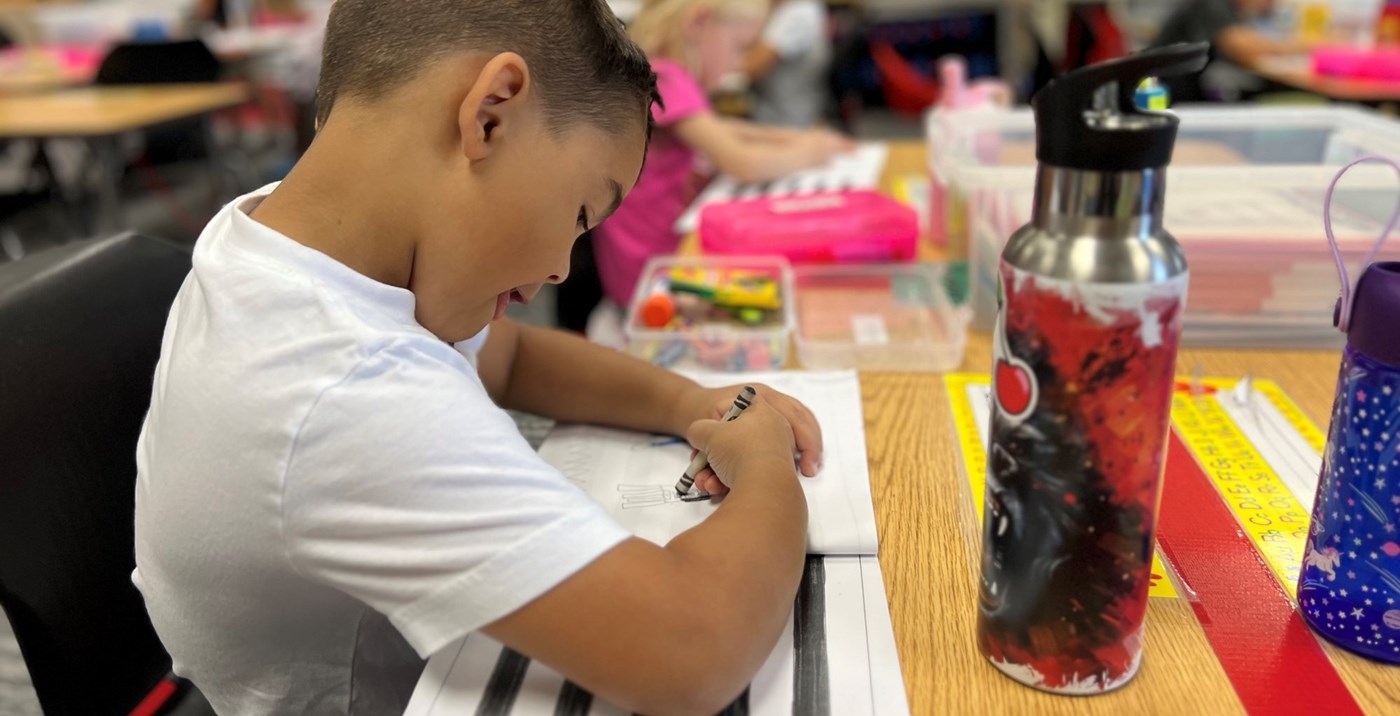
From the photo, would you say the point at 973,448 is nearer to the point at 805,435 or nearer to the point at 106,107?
the point at 805,435

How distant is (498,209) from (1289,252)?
2.46ft

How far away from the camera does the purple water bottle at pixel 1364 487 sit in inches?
18.4

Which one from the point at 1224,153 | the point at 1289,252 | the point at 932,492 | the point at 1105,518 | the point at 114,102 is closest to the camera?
the point at 1105,518

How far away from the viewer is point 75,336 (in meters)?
0.71

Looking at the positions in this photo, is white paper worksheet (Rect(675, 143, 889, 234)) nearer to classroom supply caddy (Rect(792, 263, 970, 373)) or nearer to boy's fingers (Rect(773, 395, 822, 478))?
classroom supply caddy (Rect(792, 263, 970, 373))

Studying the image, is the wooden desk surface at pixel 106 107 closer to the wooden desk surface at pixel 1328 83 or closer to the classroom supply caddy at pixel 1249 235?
the classroom supply caddy at pixel 1249 235

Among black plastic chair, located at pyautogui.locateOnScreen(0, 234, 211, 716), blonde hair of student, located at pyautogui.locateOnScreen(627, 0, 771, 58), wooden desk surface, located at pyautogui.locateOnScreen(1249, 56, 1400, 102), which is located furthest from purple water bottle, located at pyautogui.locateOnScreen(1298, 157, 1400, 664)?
wooden desk surface, located at pyautogui.locateOnScreen(1249, 56, 1400, 102)

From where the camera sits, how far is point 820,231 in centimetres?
119

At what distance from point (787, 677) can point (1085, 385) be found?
8.4 inches

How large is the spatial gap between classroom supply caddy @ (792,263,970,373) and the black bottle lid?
516mm

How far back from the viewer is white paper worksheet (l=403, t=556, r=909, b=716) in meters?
0.50

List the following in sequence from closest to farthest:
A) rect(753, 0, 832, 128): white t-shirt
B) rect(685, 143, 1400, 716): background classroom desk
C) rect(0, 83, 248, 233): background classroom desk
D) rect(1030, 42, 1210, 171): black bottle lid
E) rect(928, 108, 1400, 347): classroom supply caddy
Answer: rect(1030, 42, 1210, 171): black bottle lid → rect(685, 143, 1400, 716): background classroom desk → rect(928, 108, 1400, 347): classroom supply caddy → rect(0, 83, 248, 233): background classroom desk → rect(753, 0, 832, 128): white t-shirt

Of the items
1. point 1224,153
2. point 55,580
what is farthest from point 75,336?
point 1224,153

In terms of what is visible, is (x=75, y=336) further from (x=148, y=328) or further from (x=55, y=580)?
(x=55, y=580)
